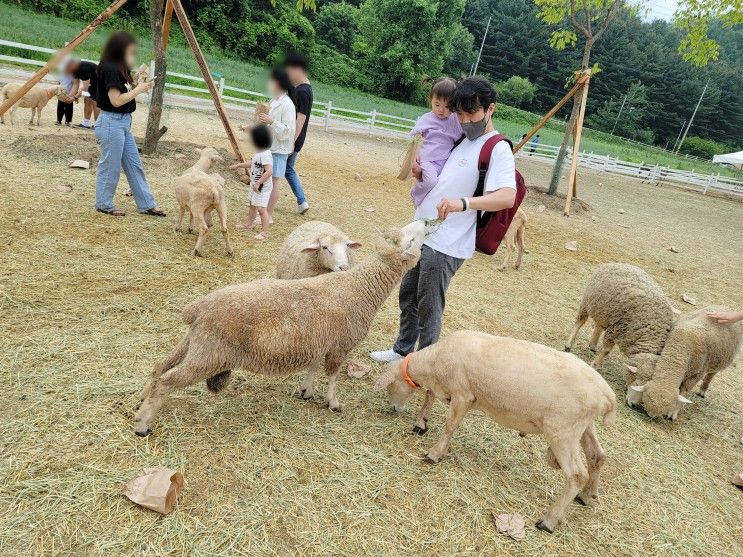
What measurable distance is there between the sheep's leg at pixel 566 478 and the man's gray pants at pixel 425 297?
3.99 feet

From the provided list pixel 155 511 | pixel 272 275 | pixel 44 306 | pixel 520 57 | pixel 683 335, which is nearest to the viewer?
pixel 155 511

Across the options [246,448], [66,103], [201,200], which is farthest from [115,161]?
[66,103]

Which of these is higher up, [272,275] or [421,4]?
[421,4]

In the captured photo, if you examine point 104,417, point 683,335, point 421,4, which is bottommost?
point 104,417

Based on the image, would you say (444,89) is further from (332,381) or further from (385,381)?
(332,381)

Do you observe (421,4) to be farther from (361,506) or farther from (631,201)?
(361,506)

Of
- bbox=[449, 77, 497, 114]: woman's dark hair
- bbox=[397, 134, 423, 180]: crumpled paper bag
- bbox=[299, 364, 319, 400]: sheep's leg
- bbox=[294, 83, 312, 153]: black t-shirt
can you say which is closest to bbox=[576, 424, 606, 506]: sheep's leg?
bbox=[299, 364, 319, 400]: sheep's leg

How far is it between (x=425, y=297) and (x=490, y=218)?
2.45 feet

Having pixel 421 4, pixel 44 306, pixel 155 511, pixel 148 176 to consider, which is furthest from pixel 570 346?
pixel 421 4

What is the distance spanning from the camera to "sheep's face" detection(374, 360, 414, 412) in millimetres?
3391

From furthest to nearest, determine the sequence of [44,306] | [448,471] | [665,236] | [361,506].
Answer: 1. [665,236]
2. [44,306]
3. [448,471]
4. [361,506]

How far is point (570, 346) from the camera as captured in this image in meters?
5.46

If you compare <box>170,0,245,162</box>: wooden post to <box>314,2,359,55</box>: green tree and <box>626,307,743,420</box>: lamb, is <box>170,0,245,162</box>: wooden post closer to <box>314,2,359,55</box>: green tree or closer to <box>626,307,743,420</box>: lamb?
<box>626,307,743,420</box>: lamb

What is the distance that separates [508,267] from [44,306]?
6.34m
